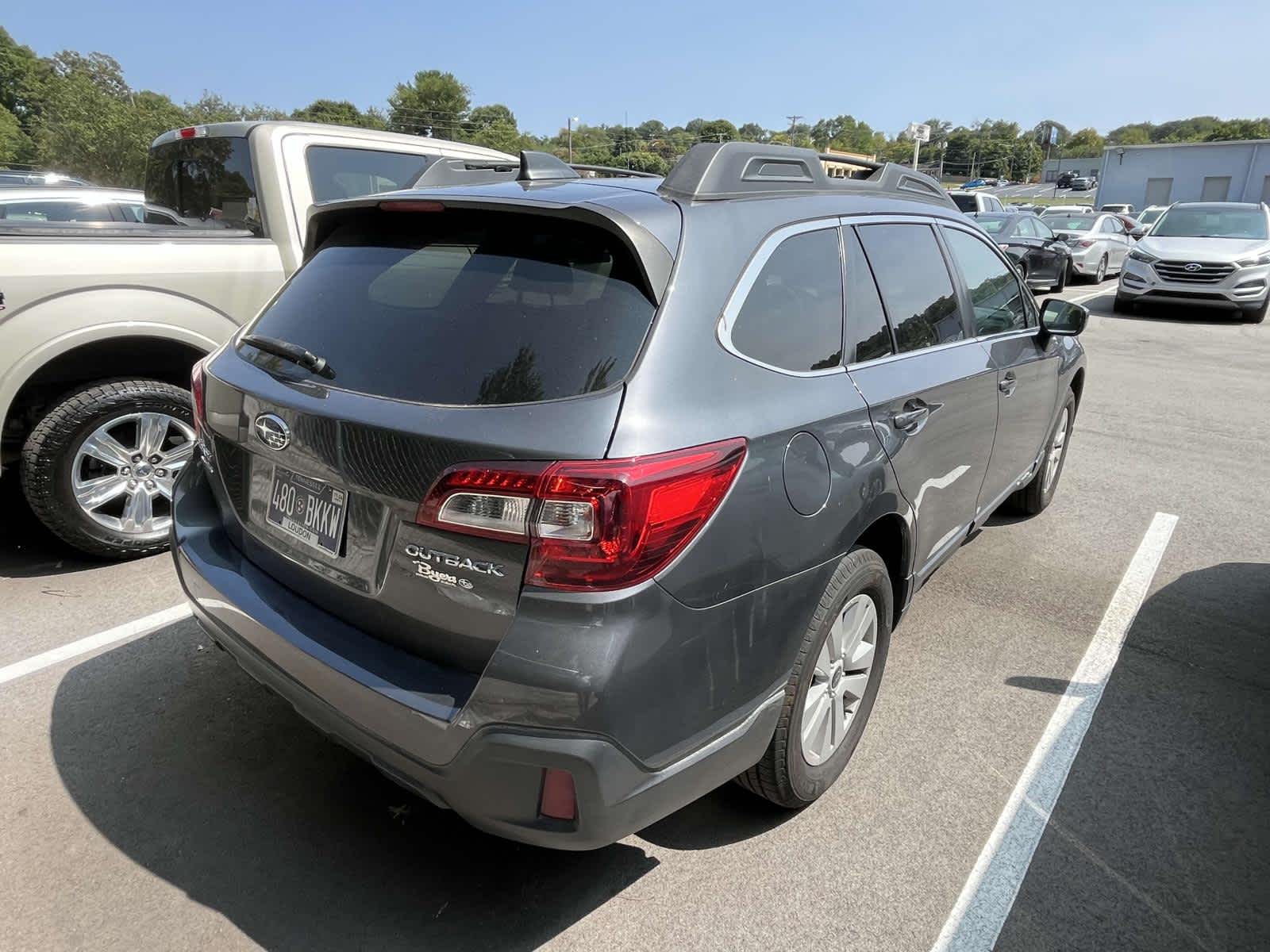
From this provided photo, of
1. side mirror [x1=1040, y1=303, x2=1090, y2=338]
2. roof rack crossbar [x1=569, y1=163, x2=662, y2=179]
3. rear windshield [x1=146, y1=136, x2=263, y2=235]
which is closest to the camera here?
roof rack crossbar [x1=569, y1=163, x2=662, y2=179]

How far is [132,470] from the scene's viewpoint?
13.5 ft

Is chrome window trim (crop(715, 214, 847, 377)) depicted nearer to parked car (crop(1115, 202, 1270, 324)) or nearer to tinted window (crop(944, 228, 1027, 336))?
tinted window (crop(944, 228, 1027, 336))

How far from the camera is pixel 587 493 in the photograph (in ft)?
5.86

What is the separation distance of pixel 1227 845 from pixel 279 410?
2961mm

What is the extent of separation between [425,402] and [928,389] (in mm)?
1770

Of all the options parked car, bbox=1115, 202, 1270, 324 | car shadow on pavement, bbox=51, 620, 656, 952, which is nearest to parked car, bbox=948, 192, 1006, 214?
parked car, bbox=1115, 202, 1270, 324

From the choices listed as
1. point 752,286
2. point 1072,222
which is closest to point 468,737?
point 752,286

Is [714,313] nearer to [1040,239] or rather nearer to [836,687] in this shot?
[836,687]

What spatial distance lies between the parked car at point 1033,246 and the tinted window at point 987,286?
11913 mm

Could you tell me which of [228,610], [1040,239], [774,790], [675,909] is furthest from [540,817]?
[1040,239]

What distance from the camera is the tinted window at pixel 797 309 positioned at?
2253mm

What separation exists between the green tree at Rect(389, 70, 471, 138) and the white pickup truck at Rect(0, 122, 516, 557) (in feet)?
350

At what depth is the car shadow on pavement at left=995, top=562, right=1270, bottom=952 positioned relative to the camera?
7.36 feet

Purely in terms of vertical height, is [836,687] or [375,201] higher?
[375,201]
